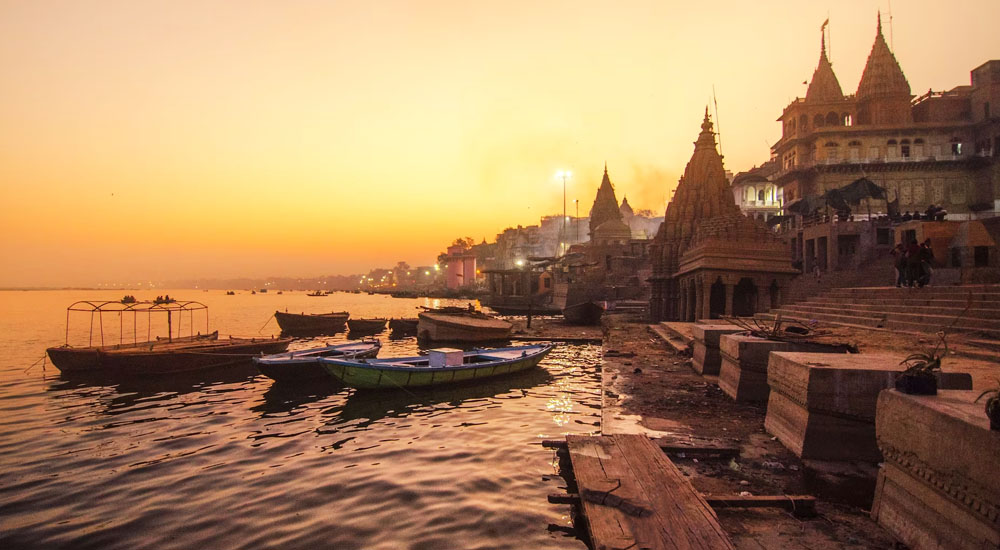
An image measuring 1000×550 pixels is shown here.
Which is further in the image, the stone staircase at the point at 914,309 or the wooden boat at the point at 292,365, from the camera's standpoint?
the wooden boat at the point at 292,365

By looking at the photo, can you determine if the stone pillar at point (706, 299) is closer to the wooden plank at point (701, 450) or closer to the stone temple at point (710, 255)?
the stone temple at point (710, 255)

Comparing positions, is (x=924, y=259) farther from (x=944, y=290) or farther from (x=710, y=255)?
(x=710, y=255)

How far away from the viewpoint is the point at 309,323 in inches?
1794

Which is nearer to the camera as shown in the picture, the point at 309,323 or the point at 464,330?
the point at 464,330

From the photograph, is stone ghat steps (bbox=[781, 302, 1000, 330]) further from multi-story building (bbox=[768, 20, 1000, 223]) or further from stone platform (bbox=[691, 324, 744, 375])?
multi-story building (bbox=[768, 20, 1000, 223])

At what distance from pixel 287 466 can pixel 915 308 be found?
52.5 ft

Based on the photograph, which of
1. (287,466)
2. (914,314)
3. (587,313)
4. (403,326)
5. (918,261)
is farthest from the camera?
(587,313)

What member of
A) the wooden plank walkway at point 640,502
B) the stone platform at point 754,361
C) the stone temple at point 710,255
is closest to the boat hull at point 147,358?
the stone platform at point 754,361

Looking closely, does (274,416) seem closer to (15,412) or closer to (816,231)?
(15,412)

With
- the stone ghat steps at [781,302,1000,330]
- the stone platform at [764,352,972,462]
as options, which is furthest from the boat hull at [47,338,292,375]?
the stone ghat steps at [781,302,1000,330]

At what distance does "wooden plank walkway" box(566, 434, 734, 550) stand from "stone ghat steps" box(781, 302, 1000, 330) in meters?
8.92

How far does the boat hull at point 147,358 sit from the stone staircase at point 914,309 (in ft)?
73.2

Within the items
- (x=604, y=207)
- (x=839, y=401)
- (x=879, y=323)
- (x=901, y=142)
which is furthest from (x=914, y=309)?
(x=604, y=207)

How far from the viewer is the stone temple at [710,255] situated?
26.1m
